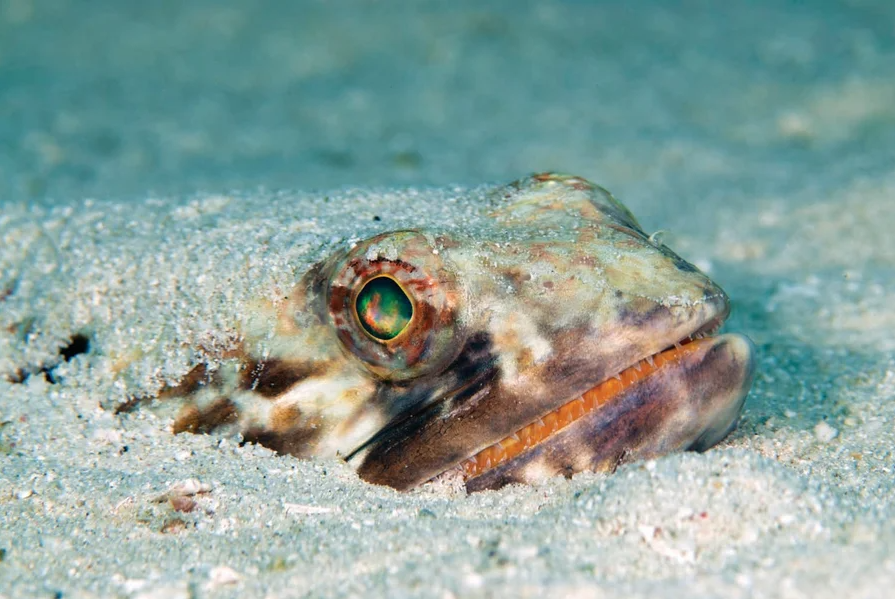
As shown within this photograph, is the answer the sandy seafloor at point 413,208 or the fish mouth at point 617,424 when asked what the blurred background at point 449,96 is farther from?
the fish mouth at point 617,424

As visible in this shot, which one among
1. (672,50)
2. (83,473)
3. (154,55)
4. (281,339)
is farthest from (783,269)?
(154,55)

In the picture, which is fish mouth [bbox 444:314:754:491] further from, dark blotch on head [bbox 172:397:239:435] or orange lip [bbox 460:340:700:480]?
dark blotch on head [bbox 172:397:239:435]

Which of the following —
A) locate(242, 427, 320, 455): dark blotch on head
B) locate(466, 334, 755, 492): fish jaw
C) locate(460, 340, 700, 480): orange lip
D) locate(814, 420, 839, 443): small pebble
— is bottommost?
locate(814, 420, 839, 443): small pebble

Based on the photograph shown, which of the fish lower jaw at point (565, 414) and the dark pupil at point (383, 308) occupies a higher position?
the dark pupil at point (383, 308)

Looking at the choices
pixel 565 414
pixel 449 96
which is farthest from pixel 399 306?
pixel 449 96

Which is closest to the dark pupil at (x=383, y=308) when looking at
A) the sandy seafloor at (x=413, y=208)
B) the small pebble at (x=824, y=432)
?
the sandy seafloor at (x=413, y=208)

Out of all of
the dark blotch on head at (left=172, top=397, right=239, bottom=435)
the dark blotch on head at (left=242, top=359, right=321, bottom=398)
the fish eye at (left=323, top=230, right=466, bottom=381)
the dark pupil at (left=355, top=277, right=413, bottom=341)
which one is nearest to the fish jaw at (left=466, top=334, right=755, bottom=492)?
the fish eye at (left=323, top=230, right=466, bottom=381)

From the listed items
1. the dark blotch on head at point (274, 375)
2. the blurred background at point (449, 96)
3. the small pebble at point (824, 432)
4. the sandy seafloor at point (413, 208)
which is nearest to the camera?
the sandy seafloor at point (413, 208)
